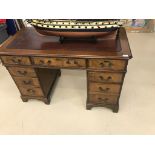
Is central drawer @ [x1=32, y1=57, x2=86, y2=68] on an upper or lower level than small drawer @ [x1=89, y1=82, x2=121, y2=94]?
upper

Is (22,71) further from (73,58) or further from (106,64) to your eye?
(106,64)

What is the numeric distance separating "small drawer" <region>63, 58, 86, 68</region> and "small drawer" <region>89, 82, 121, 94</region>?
0.22 meters

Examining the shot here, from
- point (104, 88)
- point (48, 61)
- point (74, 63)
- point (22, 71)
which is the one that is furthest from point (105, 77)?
point (22, 71)

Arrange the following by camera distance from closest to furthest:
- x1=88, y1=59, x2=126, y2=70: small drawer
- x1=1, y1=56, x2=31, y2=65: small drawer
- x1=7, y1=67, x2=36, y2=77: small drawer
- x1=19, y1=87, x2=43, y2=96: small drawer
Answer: x1=88, y1=59, x2=126, y2=70: small drawer
x1=1, y1=56, x2=31, y2=65: small drawer
x1=7, y1=67, x2=36, y2=77: small drawer
x1=19, y1=87, x2=43, y2=96: small drawer

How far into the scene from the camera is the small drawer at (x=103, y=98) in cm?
147

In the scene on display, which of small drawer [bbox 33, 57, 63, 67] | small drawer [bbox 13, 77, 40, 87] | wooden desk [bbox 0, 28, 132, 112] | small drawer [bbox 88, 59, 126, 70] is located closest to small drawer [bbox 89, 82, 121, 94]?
wooden desk [bbox 0, 28, 132, 112]

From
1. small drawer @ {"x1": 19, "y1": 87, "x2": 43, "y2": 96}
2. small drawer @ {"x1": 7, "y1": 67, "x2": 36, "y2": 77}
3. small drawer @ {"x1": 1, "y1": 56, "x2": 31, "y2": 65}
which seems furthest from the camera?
small drawer @ {"x1": 19, "y1": 87, "x2": 43, "y2": 96}

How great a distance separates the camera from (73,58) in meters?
1.19

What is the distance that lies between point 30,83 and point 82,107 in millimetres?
A: 551

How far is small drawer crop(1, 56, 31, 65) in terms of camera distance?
1268 millimetres

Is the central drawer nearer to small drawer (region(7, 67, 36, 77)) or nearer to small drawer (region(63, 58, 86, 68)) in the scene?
small drawer (region(63, 58, 86, 68))

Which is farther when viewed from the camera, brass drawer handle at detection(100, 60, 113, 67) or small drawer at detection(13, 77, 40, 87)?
small drawer at detection(13, 77, 40, 87)

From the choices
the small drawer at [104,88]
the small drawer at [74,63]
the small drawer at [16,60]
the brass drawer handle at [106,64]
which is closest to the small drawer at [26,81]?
the small drawer at [16,60]
